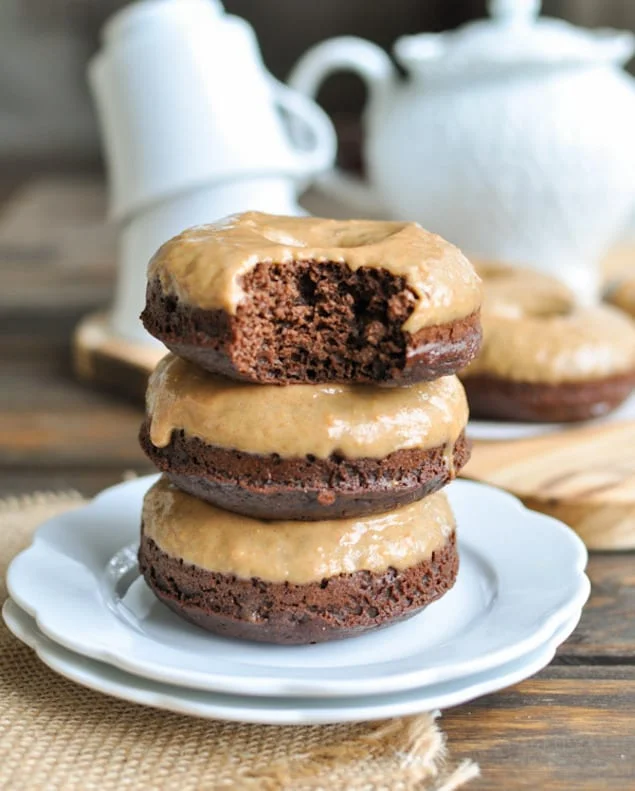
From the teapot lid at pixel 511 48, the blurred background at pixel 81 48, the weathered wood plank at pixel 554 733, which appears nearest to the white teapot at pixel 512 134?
the teapot lid at pixel 511 48

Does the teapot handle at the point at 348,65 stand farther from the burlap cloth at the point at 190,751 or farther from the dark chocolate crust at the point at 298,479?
the burlap cloth at the point at 190,751

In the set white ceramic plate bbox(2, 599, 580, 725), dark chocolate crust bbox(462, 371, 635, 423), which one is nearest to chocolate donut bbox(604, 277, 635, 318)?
dark chocolate crust bbox(462, 371, 635, 423)

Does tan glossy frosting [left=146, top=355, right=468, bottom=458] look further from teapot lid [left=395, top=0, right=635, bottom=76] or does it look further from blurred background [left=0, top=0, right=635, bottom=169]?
blurred background [left=0, top=0, right=635, bottom=169]

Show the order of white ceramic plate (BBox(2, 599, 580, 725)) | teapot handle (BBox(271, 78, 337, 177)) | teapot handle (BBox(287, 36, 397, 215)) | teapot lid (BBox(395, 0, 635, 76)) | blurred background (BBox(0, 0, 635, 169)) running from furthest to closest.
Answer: blurred background (BBox(0, 0, 635, 169)), teapot handle (BBox(287, 36, 397, 215)), teapot handle (BBox(271, 78, 337, 177)), teapot lid (BBox(395, 0, 635, 76)), white ceramic plate (BBox(2, 599, 580, 725))

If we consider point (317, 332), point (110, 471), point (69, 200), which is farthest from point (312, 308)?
point (69, 200)

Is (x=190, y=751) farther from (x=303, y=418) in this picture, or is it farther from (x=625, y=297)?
(x=625, y=297)

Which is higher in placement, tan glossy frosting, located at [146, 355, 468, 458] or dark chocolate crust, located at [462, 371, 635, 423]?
tan glossy frosting, located at [146, 355, 468, 458]
